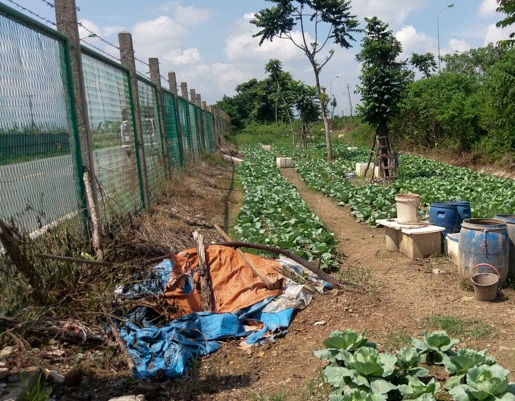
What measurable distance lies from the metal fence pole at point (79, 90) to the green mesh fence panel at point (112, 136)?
0.34 metres

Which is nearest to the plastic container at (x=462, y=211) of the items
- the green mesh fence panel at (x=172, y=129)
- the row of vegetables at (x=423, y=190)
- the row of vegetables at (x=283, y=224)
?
the row of vegetables at (x=423, y=190)

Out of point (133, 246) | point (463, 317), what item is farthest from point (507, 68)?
point (133, 246)

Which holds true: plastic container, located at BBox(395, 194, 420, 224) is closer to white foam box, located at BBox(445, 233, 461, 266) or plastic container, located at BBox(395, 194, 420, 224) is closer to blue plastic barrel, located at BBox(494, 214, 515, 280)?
white foam box, located at BBox(445, 233, 461, 266)

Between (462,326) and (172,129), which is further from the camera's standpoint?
(172,129)

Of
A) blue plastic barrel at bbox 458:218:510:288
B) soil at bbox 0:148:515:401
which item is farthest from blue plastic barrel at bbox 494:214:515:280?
soil at bbox 0:148:515:401

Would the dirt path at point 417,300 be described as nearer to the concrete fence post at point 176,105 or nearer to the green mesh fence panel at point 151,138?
the green mesh fence panel at point 151,138

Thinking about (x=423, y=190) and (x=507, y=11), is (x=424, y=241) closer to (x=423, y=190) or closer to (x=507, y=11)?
(x=423, y=190)

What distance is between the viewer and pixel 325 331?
194 inches

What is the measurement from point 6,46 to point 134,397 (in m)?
3.18

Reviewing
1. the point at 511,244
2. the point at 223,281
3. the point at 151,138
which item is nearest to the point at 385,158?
the point at 151,138

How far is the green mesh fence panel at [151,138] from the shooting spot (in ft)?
32.3

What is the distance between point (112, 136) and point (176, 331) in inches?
159

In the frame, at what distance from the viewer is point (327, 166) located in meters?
20.5

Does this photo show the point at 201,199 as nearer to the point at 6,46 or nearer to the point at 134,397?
the point at 6,46
